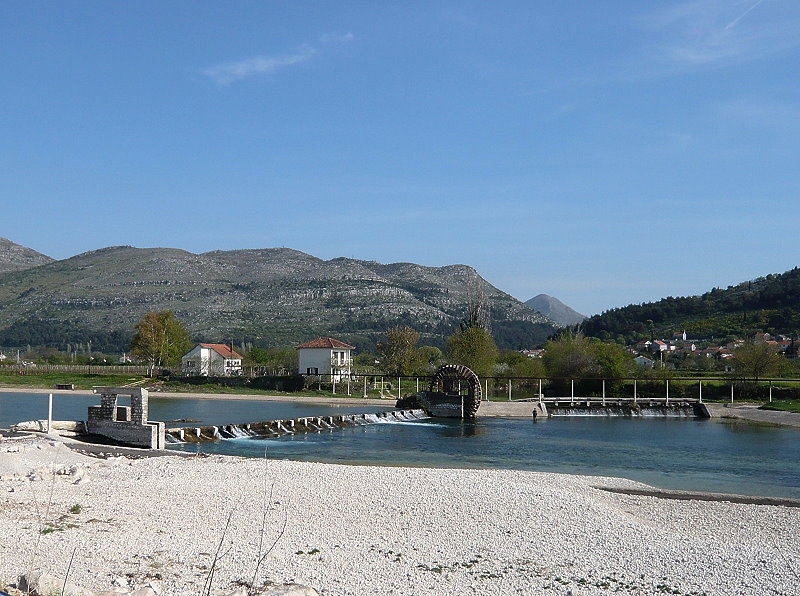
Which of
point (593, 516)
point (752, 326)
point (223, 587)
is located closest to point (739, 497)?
point (593, 516)

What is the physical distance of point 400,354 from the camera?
79750mm

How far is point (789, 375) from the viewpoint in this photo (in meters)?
75.9

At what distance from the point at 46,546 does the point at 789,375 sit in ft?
252

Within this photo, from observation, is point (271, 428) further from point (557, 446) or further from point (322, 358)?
point (322, 358)

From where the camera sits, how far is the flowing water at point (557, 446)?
1081 inches

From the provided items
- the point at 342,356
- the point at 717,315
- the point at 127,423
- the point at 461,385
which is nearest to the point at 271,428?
the point at 127,423

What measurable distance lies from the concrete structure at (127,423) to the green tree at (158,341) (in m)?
62.5

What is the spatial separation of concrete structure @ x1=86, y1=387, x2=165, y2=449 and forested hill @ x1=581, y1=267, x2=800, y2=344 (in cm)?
10293

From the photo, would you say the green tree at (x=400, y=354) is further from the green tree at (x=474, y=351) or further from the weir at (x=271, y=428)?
the weir at (x=271, y=428)

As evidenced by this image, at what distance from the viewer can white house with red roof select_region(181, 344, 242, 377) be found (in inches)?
3605

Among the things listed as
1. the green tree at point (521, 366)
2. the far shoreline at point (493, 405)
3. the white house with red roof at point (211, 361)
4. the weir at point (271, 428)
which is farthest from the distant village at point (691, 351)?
the weir at point (271, 428)

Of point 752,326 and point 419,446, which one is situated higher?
point 752,326

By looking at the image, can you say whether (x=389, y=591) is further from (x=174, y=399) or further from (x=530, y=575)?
(x=174, y=399)

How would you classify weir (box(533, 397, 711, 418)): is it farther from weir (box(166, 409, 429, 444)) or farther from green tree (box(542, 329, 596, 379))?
weir (box(166, 409, 429, 444))
